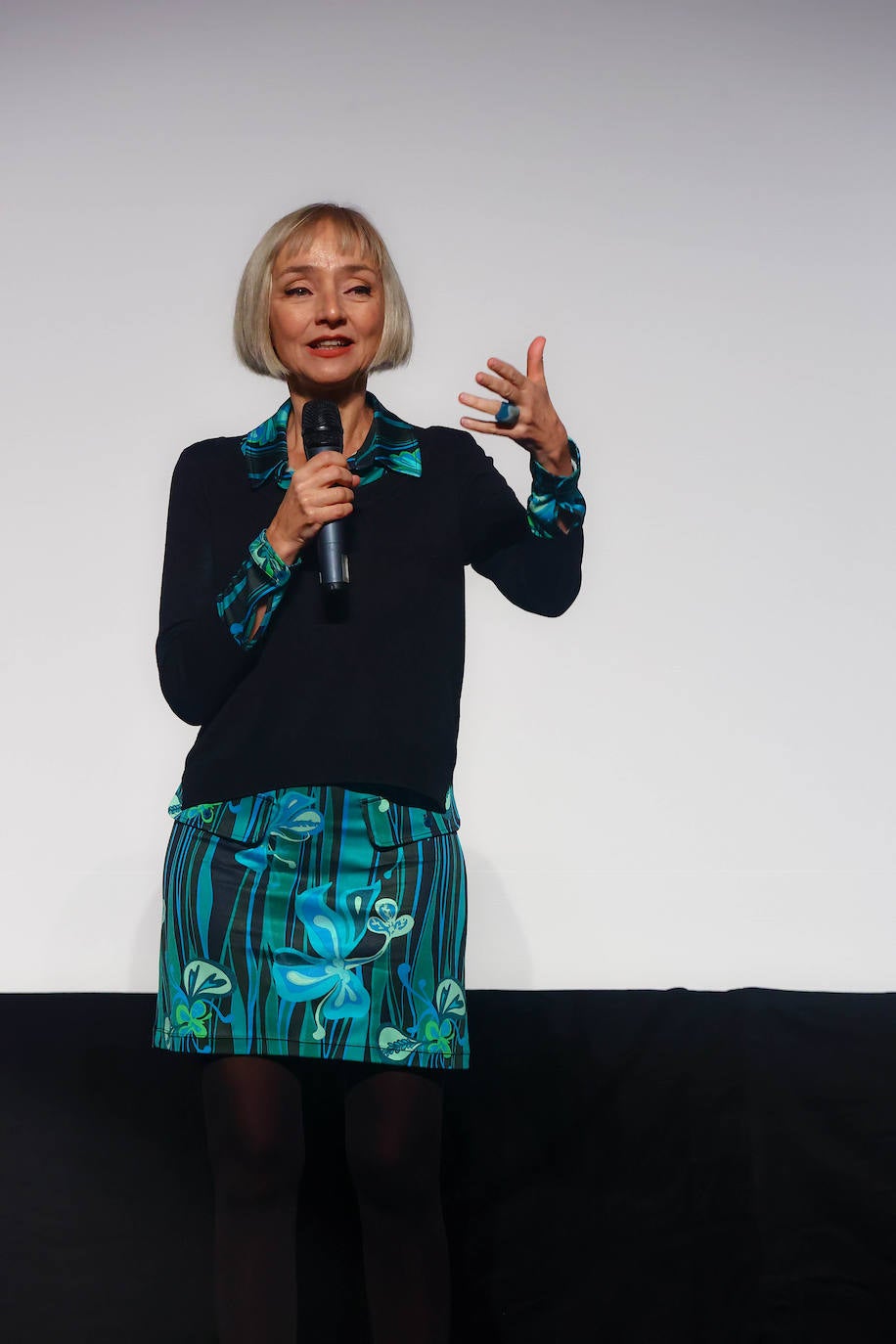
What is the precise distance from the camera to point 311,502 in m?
1.27

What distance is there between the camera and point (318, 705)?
1341mm

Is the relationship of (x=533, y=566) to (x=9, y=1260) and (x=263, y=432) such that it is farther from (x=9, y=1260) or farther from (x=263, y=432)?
(x=9, y=1260)

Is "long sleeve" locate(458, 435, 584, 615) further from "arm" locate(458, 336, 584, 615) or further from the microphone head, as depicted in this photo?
the microphone head

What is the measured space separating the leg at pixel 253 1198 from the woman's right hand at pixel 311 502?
0.55m

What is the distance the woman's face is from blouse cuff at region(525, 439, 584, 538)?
0.27m

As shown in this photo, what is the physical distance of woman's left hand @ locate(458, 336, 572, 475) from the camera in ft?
4.34

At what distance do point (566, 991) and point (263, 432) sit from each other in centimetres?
159

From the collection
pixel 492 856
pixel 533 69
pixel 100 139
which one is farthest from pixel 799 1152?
pixel 100 139

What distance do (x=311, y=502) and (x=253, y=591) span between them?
116 millimetres

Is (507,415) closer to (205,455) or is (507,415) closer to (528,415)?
(528,415)

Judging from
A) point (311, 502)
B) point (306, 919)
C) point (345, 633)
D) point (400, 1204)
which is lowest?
point (400, 1204)

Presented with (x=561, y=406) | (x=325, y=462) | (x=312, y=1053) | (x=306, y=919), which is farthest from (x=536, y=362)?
(x=561, y=406)

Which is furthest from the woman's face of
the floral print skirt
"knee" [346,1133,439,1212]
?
"knee" [346,1133,439,1212]

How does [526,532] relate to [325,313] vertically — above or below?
below
